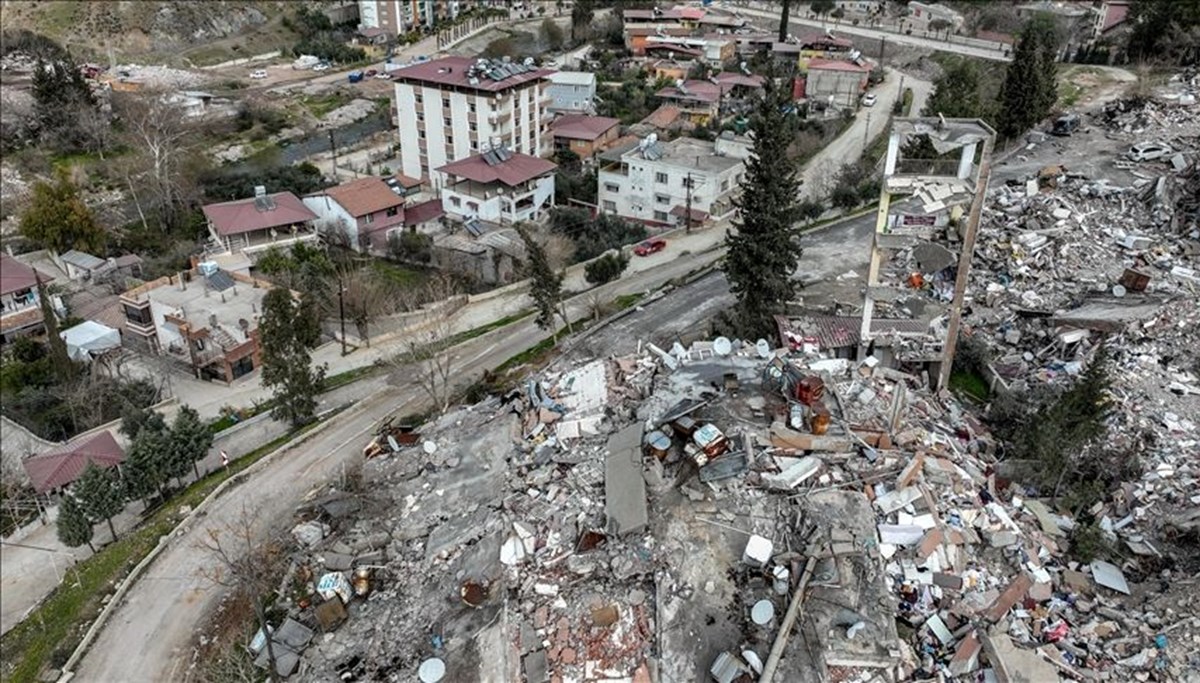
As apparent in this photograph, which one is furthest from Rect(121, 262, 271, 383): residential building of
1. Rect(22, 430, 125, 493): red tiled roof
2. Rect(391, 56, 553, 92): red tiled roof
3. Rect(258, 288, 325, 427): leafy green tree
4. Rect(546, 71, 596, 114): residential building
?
Rect(546, 71, 596, 114): residential building

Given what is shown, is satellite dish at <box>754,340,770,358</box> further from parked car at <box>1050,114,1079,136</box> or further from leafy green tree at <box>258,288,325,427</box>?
parked car at <box>1050,114,1079,136</box>

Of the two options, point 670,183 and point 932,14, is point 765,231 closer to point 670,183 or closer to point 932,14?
point 670,183

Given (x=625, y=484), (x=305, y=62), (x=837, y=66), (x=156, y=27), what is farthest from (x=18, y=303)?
(x=156, y=27)

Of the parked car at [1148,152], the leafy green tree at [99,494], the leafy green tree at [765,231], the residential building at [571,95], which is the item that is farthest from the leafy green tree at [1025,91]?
the leafy green tree at [99,494]

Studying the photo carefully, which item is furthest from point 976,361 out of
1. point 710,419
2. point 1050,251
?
point 710,419

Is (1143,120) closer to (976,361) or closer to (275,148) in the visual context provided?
(976,361)

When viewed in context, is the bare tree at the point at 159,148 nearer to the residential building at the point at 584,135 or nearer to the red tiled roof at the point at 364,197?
the red tiled roof at the point at 364,197
